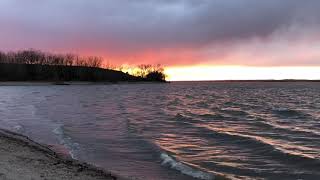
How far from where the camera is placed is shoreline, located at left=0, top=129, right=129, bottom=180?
11.4 metres

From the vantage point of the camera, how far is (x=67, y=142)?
64.3 feet

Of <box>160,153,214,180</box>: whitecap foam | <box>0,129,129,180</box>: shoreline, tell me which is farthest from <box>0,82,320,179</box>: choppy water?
<box>0,129,129,180</box>: shoreline

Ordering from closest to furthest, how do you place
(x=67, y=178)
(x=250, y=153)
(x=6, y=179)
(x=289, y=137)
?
(x=6, y=179)
(x=67, y=178)
(x=250, y=153)
(x=289, y=137)

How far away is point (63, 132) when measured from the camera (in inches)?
917

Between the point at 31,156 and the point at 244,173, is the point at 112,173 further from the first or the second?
the point at 244,173

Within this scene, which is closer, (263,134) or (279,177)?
(279,177)

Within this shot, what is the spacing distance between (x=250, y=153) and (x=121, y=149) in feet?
16.0

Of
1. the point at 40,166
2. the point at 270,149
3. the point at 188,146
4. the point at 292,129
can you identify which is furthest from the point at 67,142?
the point at 292,129

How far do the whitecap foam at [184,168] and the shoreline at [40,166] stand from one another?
2093mm

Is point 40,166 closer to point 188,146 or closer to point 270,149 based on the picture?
point 188,146

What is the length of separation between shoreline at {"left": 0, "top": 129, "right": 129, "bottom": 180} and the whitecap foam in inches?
82.4

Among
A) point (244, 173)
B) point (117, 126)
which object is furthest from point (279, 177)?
point (117, 126)

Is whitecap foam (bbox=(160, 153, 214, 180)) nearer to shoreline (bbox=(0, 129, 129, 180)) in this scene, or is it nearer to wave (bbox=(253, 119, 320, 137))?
shoreline (bbox=(0, 129, 129, 180))

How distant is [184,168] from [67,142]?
23.0 feet
